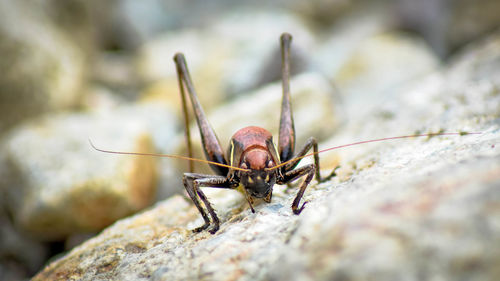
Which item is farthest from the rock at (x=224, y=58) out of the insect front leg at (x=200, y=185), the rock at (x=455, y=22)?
the insect front leg at (x=200, y=185)

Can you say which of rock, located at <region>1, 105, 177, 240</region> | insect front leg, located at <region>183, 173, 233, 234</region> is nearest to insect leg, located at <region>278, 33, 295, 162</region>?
insect front leg, located at <region>183, 173, 233, 234</region>

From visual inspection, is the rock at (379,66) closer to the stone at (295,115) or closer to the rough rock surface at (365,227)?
the stone at (295,115)

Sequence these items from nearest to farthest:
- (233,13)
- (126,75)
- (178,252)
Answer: (178,252) < (126,75) < (233,13)

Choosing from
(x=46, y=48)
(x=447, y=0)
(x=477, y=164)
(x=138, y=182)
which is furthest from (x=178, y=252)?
(x=447, y=0)

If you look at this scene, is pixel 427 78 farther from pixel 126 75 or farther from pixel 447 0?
pixel 126 75

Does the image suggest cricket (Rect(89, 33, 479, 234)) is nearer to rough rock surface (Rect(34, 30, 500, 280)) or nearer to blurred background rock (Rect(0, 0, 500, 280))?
rough rock surface (Rect(34, 30, 500, 280))

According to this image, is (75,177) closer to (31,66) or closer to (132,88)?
(31,66)

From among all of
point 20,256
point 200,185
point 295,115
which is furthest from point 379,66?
point 20,256
